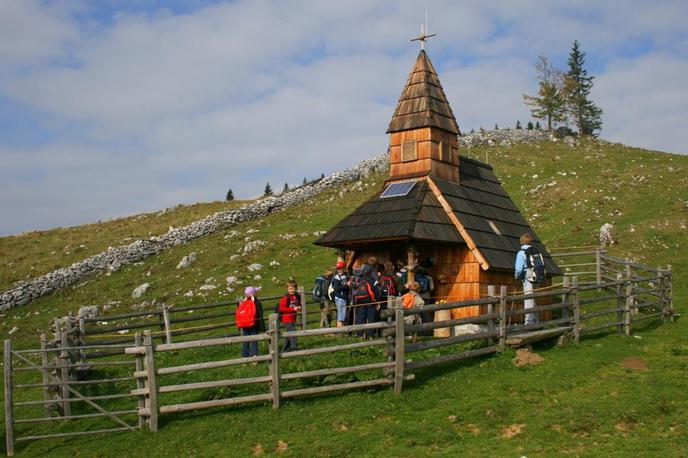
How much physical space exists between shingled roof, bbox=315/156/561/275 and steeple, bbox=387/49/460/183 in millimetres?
667

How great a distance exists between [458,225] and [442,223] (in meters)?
0.49

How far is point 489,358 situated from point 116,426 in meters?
7.95

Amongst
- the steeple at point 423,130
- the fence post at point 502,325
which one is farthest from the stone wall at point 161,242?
the fence post at point 502,325

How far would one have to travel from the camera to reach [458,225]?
19938mm

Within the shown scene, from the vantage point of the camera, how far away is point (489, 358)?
15617mm

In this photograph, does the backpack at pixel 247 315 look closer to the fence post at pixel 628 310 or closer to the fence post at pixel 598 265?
the fence post at pixel 628 310

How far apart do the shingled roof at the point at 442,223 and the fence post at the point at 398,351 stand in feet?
16.0

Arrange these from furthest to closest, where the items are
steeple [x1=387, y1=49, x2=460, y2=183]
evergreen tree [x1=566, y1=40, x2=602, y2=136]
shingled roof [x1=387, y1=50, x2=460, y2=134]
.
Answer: evergreen tree [x1=566, y1=40, x2=602, y2=136] < shingled roof [x1=387, y1=50, x2=460, y2=134] < steeple [x1=387, y1=49, x2=460, y2=183]

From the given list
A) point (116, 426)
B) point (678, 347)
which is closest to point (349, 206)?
point (678, 347)

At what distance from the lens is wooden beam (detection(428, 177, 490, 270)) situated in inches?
→ 754

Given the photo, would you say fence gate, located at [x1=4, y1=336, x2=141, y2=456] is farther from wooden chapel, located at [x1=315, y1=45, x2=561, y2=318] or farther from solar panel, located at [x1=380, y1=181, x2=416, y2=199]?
solar panel, located at [x1=380, y1=181, x2=416, y2=199]

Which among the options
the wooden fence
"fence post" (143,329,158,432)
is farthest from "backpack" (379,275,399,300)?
"fence post" (143,329,158,432)

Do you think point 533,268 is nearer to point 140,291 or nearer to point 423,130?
point 423,130

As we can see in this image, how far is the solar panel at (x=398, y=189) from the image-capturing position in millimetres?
21453
